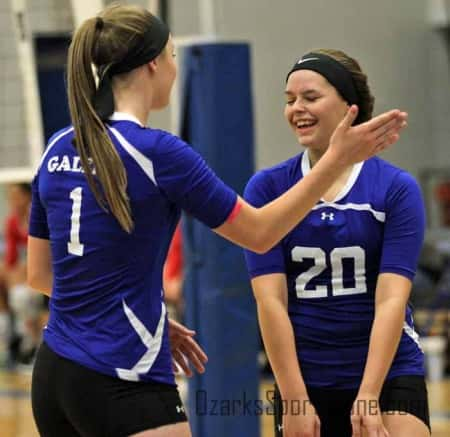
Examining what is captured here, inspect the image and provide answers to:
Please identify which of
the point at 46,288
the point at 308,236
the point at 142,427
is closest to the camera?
the point at 142,427

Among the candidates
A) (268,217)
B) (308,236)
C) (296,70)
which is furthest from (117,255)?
(296,70)

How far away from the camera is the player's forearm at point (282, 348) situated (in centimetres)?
302

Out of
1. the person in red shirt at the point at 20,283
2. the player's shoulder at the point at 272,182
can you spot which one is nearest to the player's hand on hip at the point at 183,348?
the player's shoulder at the point at 272,182

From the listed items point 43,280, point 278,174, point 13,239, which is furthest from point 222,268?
point 13,239

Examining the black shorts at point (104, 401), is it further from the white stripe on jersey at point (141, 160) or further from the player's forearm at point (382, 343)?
the player's forearm at point (382, 343)

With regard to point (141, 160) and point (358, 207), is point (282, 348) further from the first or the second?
point (141, 160)

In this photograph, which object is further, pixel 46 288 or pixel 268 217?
pixel 46 288

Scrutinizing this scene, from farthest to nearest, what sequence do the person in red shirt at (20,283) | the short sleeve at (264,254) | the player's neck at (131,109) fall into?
the person in red shirt at (20,283) < the short sleeve at (264,254) < the player's neck at (131,109)

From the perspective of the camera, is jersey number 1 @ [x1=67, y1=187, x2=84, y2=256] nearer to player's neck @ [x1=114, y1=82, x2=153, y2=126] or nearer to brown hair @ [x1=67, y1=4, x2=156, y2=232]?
brown hair @ [x1=67, y1=4, x2=156, y2=232]

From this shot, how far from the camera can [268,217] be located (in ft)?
8.40

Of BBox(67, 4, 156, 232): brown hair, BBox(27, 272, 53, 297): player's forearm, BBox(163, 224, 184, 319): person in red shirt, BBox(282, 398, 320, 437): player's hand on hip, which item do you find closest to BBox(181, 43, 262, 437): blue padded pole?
BBox(282, 398, 320, 437): player's hand on hip

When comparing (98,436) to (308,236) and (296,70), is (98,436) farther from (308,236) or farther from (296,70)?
(296,70)

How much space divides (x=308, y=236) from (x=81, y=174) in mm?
767

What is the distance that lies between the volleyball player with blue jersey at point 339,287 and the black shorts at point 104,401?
58cm
